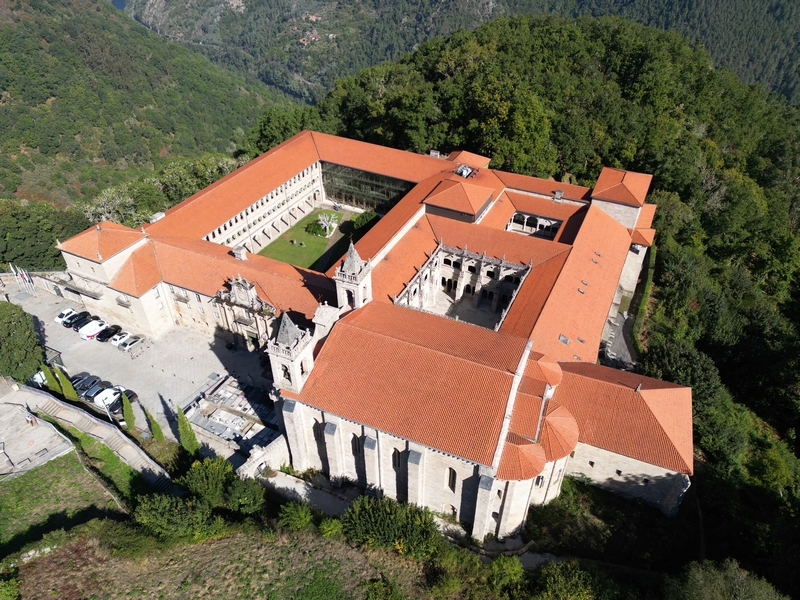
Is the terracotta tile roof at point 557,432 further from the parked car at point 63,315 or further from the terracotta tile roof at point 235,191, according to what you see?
the parked car at point 63,315

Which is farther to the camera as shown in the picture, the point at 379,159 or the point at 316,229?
the point at 379,159

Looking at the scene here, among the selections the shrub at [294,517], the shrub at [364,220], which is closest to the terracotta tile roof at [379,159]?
the shrub at [364,220]


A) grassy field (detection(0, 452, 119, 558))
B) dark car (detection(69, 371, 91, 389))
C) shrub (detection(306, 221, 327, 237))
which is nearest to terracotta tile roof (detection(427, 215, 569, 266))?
shrub (detection(306, 221, 327, 237))

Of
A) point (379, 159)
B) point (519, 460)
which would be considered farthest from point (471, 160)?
point (519, 460)

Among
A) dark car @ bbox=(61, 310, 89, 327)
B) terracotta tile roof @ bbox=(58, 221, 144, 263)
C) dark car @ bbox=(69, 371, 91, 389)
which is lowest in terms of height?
dark car @ bbox=(69, 371, 91, 389)

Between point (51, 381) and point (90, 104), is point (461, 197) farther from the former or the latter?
point (90, 104)

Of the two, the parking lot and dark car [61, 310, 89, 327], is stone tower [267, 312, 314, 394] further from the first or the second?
dark car [61, 310, 89, 327]
